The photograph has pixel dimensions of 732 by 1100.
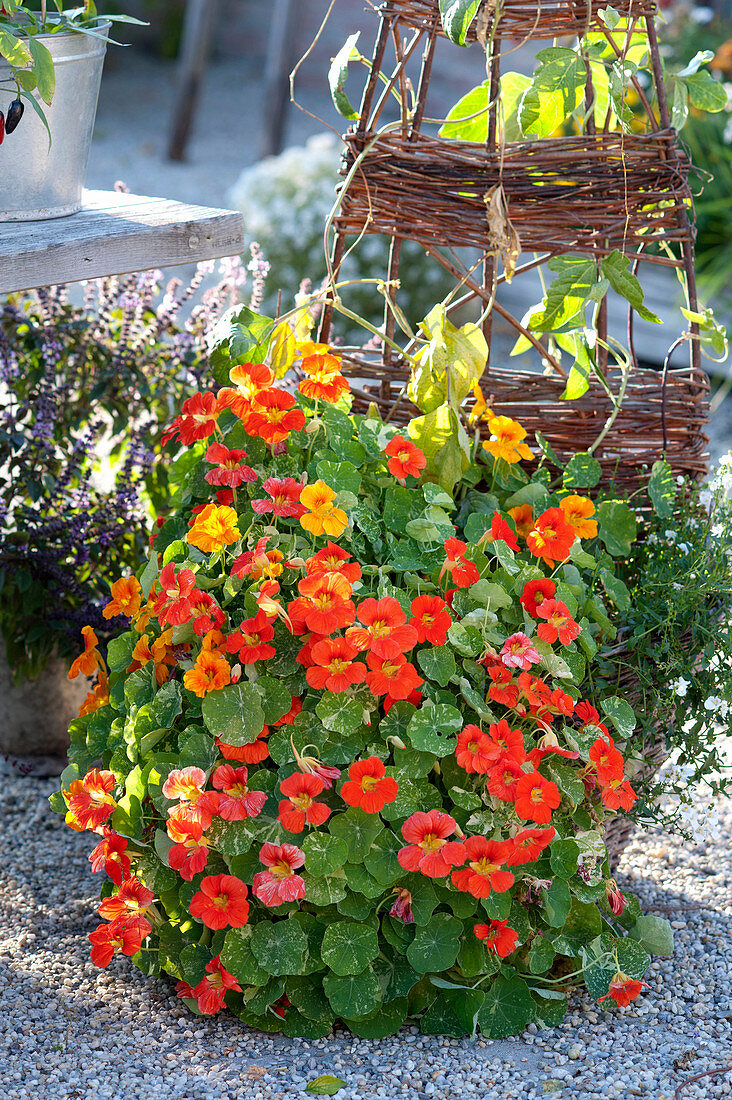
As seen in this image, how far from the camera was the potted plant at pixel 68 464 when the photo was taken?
1.78 metres

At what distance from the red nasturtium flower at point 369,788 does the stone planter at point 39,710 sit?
3.08 ft

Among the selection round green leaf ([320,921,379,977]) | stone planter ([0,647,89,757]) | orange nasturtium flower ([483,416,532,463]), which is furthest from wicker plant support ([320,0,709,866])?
stone planter ([0,647,89,757])

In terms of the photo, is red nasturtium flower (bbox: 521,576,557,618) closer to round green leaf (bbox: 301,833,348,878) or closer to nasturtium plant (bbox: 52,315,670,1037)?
nasturtium plant (bbox: 52,315,670,1037)

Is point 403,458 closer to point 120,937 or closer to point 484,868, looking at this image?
point 484,868

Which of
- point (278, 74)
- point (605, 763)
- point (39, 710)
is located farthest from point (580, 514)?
point (278, 74)

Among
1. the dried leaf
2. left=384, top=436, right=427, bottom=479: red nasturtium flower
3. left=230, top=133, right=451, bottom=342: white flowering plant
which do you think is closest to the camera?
left=384, top=436, right=427, bottom=479: red nasturtium flower

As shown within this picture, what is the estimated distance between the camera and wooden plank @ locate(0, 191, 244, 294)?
1222 mm

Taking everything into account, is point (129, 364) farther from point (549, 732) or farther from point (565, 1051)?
point (565, 1051)

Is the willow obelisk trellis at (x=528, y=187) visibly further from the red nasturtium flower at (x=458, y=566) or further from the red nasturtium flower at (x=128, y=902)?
the red nasturtium flower at (x=128, y=902)

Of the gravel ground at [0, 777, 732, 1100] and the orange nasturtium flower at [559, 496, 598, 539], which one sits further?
the orange nasturtium flower at [559, 496, 598, 539]

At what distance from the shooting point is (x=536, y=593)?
130 cm

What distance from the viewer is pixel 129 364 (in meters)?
1.86

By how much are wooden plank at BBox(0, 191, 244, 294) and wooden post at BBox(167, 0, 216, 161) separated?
5721 mm

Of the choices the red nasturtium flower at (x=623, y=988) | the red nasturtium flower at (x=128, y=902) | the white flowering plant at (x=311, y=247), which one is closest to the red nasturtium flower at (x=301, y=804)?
the red nasturtium flower at (x=128, y=902)
